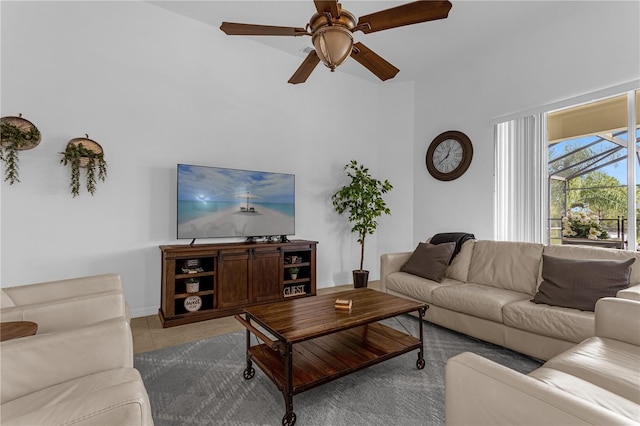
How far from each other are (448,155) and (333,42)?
9.88 feet

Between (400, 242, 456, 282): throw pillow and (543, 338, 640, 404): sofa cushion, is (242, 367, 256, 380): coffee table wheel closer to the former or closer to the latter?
(543, 338, 640, 404): sofa cushion

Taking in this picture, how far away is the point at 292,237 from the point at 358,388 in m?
2.59

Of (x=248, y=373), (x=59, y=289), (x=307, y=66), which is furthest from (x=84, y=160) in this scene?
(x=248, y=373)

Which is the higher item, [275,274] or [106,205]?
[106,205]

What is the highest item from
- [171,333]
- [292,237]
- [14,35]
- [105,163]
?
[14,35]

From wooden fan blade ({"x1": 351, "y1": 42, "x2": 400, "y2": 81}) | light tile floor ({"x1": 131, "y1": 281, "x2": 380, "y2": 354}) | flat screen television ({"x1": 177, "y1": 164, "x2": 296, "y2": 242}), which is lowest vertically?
light tile floor ({"x1": 131, "y1": 281, "x2": 380, "y2": 354})

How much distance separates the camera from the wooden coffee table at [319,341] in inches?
65.5

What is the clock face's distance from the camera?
14.0ft

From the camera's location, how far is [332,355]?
A: 2.00 meters

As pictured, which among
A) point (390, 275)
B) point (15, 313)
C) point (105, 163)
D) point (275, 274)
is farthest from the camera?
point (275, 274)

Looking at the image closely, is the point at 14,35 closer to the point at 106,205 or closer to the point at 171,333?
the point at 106,205

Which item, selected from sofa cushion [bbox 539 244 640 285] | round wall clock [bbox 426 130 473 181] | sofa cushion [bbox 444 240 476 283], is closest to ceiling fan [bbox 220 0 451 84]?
sofa cushion [bbox 539 244 640 285]

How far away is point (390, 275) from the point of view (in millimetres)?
3404

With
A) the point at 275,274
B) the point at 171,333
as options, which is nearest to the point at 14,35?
the point at 171,333
